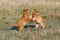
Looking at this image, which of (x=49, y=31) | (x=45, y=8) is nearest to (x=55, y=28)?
(x=49, y=31)

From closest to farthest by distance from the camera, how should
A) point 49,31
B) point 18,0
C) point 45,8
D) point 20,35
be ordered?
1. point 20,35
2. point 49,31
3. point 45,8
4. point 18,0

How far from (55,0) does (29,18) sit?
41.5 ft

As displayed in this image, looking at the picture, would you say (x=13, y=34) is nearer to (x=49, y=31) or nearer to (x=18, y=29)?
(x=18, y=29)

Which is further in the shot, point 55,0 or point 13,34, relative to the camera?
point 55,0

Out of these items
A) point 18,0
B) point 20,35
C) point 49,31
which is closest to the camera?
point 20,35

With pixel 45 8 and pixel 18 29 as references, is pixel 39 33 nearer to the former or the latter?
pixel 18 29

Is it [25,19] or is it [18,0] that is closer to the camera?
[25,19]

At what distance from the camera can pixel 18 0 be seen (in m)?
21.7

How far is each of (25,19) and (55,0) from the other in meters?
12.8

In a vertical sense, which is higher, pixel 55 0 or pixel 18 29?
pixel 18 29

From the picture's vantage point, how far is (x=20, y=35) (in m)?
9.51

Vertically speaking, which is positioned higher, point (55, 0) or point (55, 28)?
point (55, 28)

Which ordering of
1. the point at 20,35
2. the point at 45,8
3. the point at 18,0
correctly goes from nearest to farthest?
1. the point at 20,35
2. the point at 45,8
3. the point at 18,0

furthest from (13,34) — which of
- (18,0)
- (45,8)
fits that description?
(18,0)
